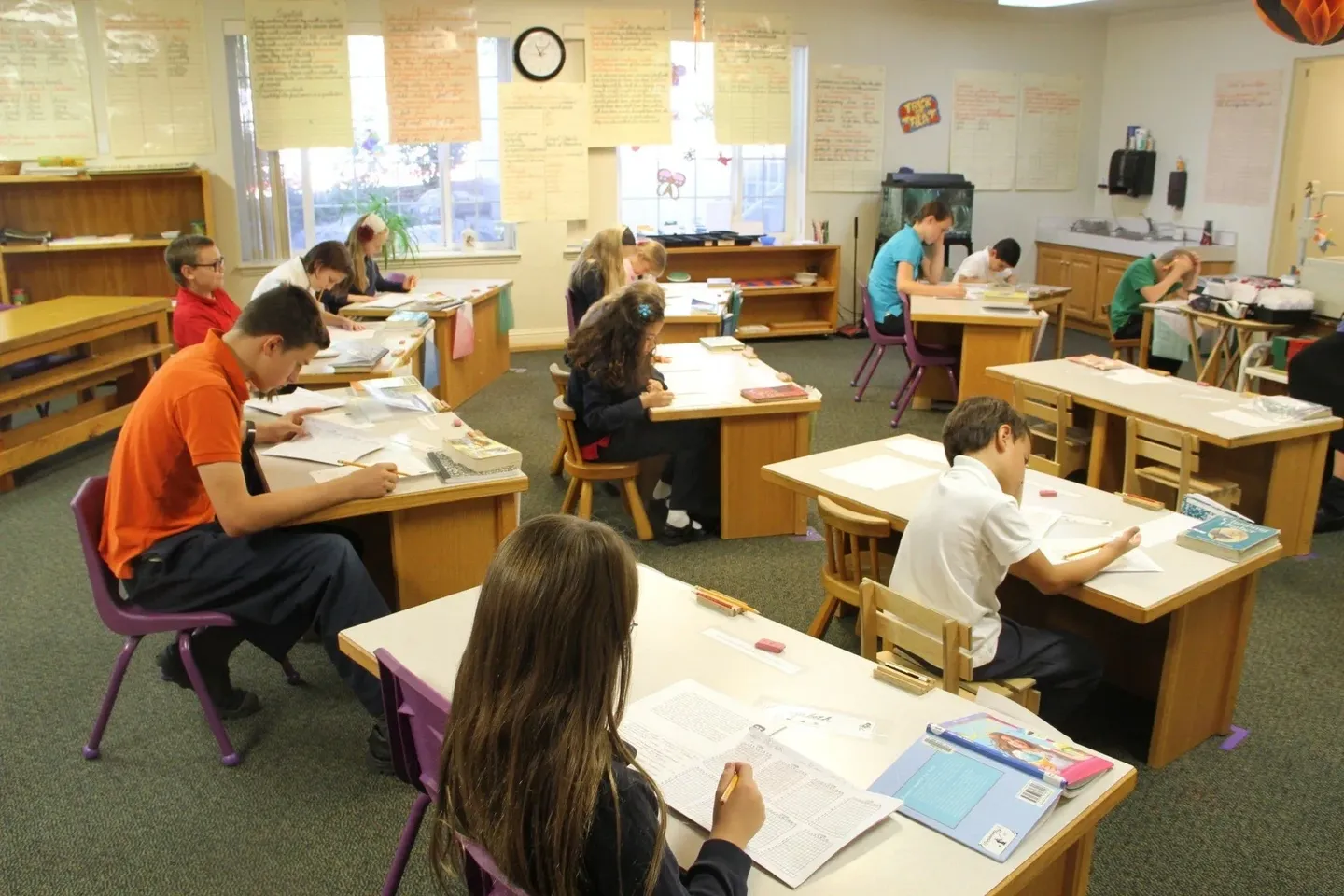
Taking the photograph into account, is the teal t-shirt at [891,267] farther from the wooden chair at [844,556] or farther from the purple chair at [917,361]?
the wooden chair at [844,556]

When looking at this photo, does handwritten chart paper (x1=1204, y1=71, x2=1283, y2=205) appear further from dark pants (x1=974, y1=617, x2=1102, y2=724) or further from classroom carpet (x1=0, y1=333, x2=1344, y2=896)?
dark pants (x1=974, y1=617, x2=1102, y2=724)

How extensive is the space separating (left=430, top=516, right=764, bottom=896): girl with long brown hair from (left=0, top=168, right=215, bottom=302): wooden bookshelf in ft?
22.7

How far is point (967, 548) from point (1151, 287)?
15.9 ft

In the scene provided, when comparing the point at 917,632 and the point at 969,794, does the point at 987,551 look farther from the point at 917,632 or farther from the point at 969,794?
the point at 969,794

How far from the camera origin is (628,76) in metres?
8.09

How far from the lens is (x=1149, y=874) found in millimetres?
2434

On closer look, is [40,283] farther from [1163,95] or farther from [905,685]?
[1163,95]

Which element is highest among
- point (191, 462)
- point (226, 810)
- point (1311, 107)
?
point (1311, 107)

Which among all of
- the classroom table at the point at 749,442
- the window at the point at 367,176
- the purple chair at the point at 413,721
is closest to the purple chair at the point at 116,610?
the purple chair at the point at 413,721

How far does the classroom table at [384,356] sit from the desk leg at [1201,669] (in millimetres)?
2969

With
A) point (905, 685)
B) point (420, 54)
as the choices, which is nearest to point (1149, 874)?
point (905, 685)

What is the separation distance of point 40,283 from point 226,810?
6070 mm

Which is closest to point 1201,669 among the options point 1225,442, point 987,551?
point 987,551

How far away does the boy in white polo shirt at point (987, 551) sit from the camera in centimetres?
248
